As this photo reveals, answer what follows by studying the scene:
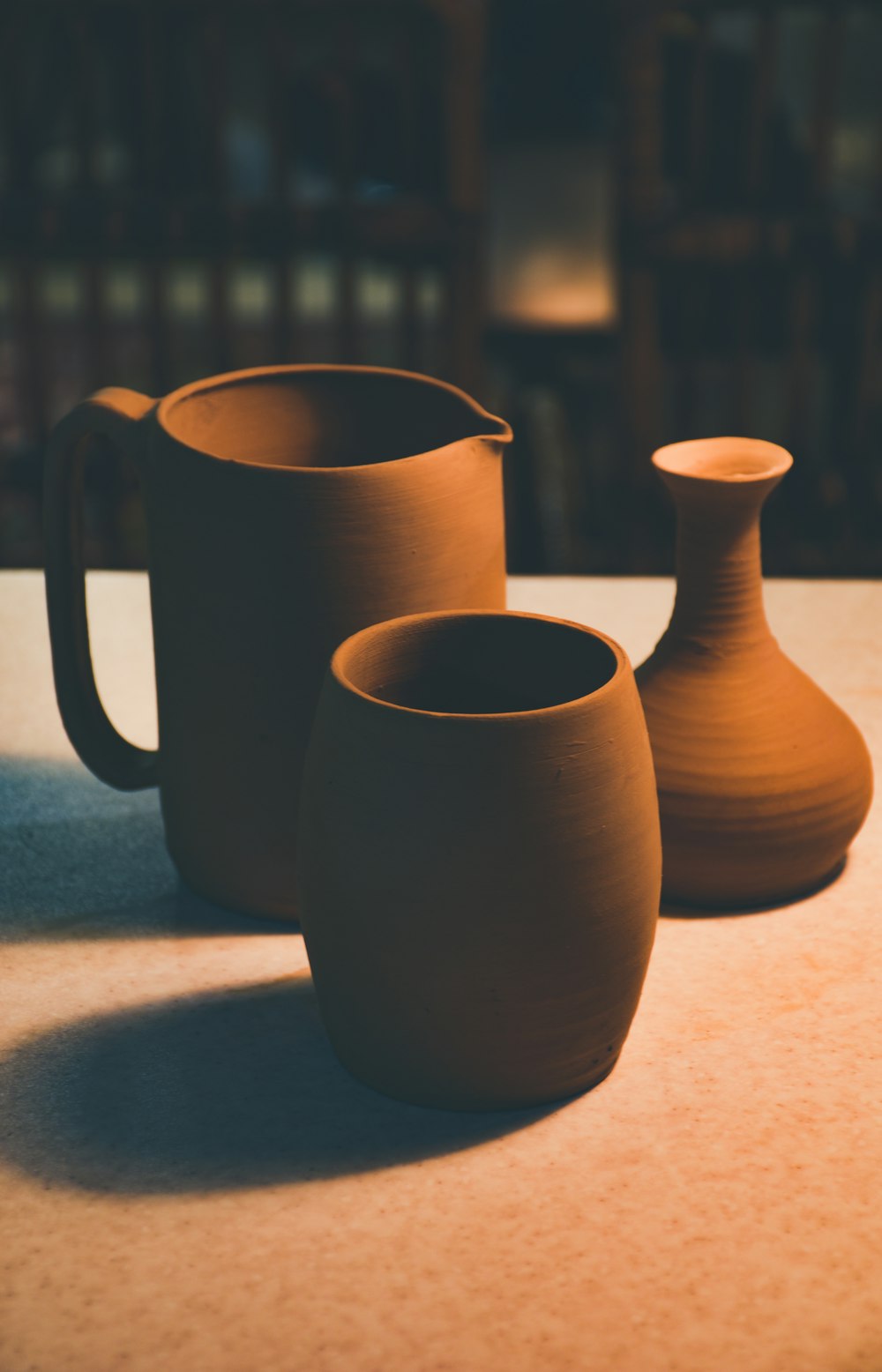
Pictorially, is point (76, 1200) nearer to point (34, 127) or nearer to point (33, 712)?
point (33, 712)

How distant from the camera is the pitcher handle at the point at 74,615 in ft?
1.98

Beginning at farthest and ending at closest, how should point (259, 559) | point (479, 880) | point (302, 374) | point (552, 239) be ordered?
point (552, 239) < point (302, 374) < point (259, 559) < point (479, 880)

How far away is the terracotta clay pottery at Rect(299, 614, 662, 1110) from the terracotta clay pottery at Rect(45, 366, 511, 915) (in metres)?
0.05

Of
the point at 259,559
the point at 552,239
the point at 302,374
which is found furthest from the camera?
the point at 552,239

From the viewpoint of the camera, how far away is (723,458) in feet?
1.94

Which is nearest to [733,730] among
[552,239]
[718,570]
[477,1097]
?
[718,570]

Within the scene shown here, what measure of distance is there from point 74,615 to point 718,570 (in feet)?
0.84

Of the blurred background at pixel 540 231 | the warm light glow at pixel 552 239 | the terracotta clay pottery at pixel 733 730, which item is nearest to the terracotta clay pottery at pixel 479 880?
the terracotta clay pottery at pixel 733 730

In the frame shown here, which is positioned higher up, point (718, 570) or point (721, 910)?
point (718, 570)

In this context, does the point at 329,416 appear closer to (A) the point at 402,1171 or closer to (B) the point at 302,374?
(B) the point at 302,374

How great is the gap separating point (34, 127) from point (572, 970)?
69.2 inches

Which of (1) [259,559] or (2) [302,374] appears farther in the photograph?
(2) [302,374]

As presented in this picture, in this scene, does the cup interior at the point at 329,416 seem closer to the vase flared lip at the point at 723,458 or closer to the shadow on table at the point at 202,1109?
the vase flared lip at the point at 723,458

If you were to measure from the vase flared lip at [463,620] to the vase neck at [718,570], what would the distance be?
0.10m
